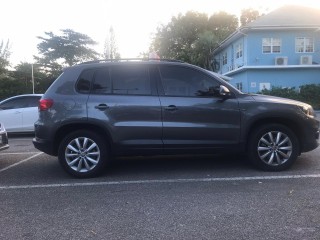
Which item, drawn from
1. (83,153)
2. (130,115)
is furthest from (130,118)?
(83,153)

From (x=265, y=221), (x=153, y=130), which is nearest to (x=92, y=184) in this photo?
(x=153, y=130)

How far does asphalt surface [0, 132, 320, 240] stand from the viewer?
3.95 meters

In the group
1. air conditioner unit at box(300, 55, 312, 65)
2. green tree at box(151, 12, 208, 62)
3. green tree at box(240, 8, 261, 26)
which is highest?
green tree at box(240, 8, 261, 26)

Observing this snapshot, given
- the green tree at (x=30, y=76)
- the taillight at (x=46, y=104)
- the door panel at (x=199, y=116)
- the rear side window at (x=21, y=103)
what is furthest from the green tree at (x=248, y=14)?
the taillight at (x=46, y=104)

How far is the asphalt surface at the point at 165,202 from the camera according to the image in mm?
3951

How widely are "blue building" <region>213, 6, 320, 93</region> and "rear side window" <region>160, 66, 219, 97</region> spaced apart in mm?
23240

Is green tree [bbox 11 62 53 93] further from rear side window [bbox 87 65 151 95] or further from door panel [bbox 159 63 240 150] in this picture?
door panel [bbox 159 63 240 150]

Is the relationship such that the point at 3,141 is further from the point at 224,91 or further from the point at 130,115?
the point at 224,91

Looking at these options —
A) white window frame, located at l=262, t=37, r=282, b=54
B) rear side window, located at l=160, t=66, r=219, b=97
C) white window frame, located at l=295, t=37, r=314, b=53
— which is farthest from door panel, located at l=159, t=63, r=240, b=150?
white window frame, located at l=295, t=37, r=314, b=53

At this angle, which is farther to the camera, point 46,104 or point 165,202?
point 46,104

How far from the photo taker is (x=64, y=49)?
5750 cm

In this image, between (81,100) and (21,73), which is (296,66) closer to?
(81,100)

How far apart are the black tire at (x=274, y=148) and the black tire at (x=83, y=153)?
2486 mm

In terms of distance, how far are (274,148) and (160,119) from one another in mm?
1966
